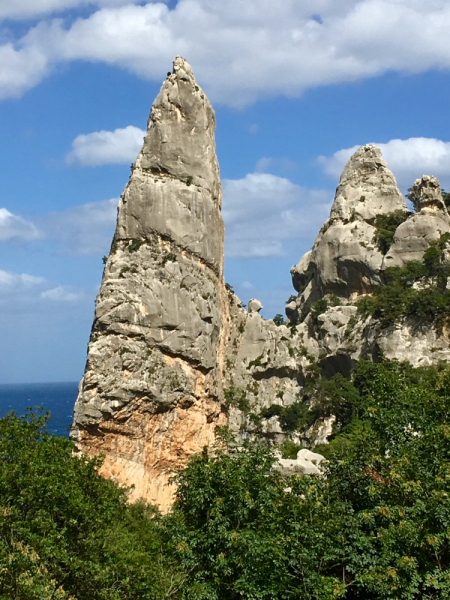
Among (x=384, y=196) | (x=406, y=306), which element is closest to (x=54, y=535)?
(x=406, y=306)

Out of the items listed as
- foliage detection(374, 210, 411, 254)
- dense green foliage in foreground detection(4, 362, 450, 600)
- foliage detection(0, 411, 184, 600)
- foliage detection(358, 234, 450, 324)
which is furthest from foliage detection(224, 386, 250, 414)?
dense green foliage in foreground detection(4, 362, 450, 600)

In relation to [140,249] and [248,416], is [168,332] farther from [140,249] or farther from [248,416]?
[248,416]

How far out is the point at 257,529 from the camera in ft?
64.9

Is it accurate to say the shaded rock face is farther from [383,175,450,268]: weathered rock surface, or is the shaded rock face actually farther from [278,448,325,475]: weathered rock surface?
[278,448,325,475]: weathered rock surface

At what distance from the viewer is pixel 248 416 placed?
174ft

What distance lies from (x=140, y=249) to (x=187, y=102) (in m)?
9.67

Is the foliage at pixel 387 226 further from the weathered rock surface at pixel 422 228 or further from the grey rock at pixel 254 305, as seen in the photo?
the grey rock at pixel 254 305

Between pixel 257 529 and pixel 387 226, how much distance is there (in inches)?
1511

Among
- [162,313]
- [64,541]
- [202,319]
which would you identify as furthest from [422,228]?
[64,541]

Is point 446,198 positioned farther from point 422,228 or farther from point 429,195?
point 422,228

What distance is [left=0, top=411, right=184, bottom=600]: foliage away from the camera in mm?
16844

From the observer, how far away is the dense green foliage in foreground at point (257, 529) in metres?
17.8

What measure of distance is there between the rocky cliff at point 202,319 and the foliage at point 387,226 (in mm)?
96

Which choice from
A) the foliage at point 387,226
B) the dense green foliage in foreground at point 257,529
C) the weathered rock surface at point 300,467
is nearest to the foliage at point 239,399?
the foliage at point 387,226
